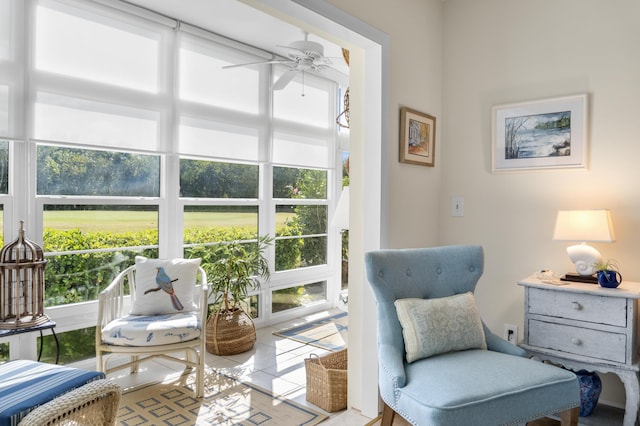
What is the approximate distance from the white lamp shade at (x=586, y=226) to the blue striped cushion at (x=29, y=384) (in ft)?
7.67

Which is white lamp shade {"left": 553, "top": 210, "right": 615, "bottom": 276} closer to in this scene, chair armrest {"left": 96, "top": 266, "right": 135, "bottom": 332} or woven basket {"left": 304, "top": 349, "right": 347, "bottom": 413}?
woven basket {"left": 304, "top": 349, "right": 347, "bottom": 413}

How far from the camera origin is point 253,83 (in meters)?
4.26

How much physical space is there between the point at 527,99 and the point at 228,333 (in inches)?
107

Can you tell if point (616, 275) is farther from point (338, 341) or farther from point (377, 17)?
point (338, 341)

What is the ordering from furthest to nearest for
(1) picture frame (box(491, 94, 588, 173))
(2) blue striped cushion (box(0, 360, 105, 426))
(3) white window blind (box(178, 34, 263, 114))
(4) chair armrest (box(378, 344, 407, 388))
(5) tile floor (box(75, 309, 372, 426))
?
(3) white window blind (box(178, 34, 263, 114)) → (5) tile floor (box(75, 309, 372, 426)) → (1) picture frame (box(491, 94, 588, 173)) → (4) chair armrest (box(378, 344, 407, 388)) → (2) blue striped cushion (box(0, 360, 105, 426))

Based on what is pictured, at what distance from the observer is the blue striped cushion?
1.57 metres

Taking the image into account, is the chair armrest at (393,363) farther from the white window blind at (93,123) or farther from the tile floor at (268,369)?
the white window blind at (93,123)

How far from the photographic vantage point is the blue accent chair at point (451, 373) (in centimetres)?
157

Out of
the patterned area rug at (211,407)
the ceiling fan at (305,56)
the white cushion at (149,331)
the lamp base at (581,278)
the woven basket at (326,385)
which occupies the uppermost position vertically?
the ceiling fan at (305,56)

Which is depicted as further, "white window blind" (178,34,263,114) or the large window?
"white window blind" (178,34,263,114)

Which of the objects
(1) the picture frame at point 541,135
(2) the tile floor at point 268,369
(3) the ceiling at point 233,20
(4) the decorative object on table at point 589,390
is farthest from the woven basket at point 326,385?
(3) the ceiling at point 233,20

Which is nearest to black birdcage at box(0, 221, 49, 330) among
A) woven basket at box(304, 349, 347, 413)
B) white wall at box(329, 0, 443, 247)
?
woven basket at box(304, 349, 347, 413)

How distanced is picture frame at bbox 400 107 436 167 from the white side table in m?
0.93

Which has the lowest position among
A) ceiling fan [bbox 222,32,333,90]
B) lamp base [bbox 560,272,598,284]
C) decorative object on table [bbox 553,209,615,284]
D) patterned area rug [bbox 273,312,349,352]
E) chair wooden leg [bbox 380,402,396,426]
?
patterned area rug [bbox 273,312,349,352]
